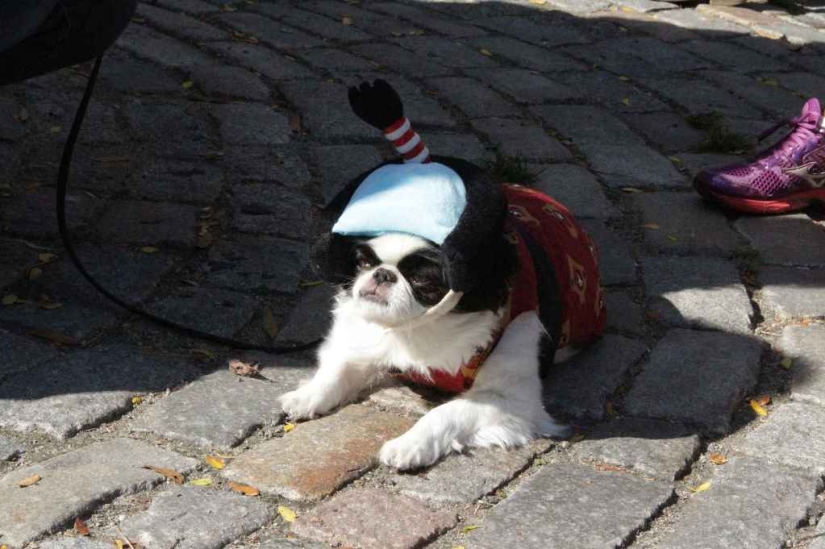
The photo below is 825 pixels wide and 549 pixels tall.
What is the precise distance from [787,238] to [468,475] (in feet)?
6.96

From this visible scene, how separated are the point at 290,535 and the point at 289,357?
0.97m

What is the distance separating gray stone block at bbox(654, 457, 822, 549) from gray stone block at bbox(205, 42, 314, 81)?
3365mm

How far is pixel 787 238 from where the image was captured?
4.54 metres

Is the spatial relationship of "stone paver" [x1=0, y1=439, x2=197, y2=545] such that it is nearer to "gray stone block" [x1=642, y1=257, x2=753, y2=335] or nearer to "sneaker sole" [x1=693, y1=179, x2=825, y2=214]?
"gray stone block" [x1=642, y1=257, x2=753, y2=335]

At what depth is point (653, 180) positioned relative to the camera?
4.95 meters

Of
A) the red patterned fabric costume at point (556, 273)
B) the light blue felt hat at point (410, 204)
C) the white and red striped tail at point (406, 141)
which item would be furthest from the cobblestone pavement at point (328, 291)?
the white and red striped tail at point (406, 141)

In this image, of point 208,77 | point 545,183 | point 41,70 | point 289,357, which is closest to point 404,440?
point 289,357

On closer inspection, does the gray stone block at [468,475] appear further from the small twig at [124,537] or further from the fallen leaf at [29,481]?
the fallen leaf at [29,481]

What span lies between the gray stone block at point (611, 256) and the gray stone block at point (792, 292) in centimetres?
44

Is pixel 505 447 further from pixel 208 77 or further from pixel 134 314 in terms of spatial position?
pixel 208 77

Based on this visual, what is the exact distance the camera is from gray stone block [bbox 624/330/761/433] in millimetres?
3289

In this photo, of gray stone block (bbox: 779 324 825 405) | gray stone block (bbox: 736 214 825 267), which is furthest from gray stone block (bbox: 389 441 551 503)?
gray stone block (bbox: 736 214 825 267)

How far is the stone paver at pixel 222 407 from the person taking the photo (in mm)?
3037

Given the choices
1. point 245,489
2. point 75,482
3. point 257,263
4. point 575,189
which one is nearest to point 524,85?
point 575,189
